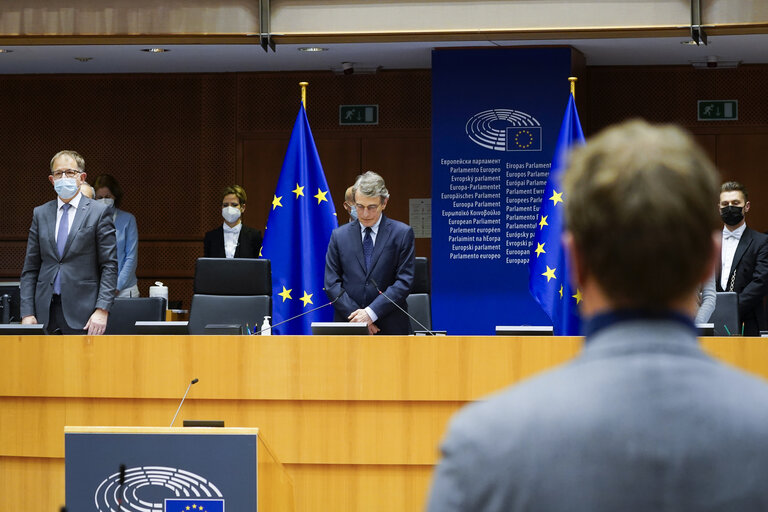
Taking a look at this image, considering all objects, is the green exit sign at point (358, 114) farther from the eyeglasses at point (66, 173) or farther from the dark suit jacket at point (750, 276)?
the eyeglasses at point (66, 173)

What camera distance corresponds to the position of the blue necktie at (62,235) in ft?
18.2

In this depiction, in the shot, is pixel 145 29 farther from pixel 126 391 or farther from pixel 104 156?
pixel 126 391

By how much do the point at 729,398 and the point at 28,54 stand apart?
858 cm

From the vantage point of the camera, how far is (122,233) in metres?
8.02

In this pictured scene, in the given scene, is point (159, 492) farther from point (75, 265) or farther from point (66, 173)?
point (66, 173)

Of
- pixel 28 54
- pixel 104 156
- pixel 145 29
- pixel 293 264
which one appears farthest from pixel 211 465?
pixel 104 156

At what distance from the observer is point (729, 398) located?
93 cm

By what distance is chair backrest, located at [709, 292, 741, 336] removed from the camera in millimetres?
5953

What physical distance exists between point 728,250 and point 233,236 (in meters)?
3.35

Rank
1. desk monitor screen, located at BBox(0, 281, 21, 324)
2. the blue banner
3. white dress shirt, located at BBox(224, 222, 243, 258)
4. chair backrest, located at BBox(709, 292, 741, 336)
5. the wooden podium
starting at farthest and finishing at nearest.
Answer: the blue banner
white dress shirt, located at BBox(224, 222, 243, 258)
desk monitor screen, located at BBox(0, 281, 21, 324)
chair backrest, located at BBox(709, 292, 741, 336)
the wooden podium

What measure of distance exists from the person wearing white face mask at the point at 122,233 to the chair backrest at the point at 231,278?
73.1 inches

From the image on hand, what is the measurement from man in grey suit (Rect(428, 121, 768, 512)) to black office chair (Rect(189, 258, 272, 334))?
5.19 metres

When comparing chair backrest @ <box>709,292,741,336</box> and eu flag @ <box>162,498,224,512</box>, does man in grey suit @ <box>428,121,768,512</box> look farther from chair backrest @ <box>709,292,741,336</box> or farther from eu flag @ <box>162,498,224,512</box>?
chair backrest @ <box>709,292,741,336</box>

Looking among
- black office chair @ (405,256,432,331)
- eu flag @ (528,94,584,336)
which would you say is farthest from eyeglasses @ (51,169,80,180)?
eu flag @ (528,94,584,336)
